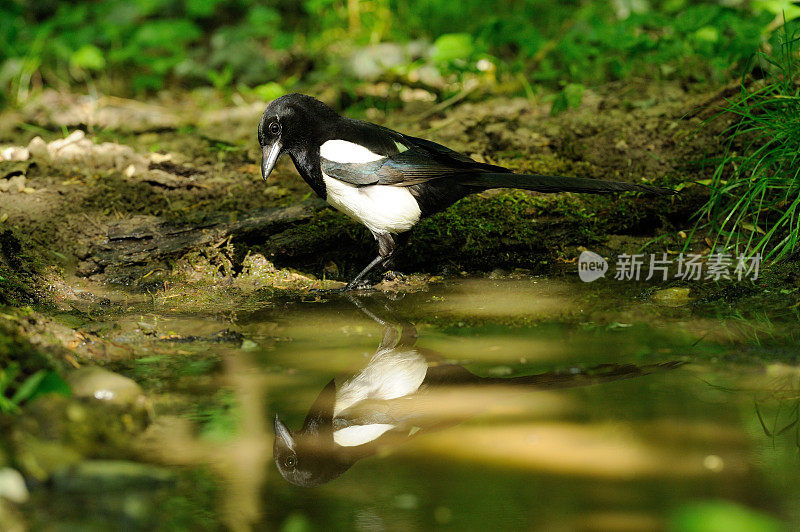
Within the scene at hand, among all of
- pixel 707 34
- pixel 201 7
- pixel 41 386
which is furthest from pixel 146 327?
pixel 201 7

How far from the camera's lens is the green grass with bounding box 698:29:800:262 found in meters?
3.16

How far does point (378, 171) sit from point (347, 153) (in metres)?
0.16

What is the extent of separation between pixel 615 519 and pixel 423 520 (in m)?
0.38

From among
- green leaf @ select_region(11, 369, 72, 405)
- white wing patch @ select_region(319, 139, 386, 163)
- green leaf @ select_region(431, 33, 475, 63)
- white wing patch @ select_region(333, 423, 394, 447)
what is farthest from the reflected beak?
green leaf @ select_region(431, 33, 475, 63)

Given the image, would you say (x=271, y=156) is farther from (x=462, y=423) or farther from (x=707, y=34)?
(x=707, y=34)

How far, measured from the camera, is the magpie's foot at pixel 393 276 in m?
3.54

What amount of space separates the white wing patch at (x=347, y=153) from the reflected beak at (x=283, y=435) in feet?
4.97

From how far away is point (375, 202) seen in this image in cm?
323

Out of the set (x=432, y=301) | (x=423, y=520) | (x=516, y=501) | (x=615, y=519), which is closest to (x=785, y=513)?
(x=615, y=519)

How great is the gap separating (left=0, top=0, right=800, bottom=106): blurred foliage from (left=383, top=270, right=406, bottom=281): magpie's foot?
213cm

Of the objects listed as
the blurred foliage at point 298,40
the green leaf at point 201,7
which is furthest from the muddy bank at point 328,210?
the green leaf at point 201,7

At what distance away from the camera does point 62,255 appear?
3504 mm

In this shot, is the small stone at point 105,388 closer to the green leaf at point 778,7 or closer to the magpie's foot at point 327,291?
the magpie's foot at point 327,291

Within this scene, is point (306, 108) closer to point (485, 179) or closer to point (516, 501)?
point (485, 179)
